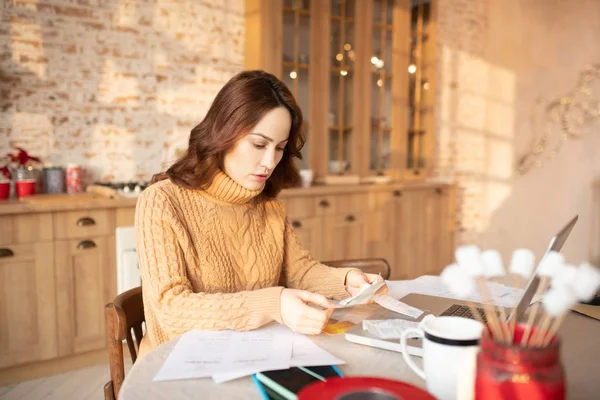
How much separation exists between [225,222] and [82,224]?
1669 millimetres

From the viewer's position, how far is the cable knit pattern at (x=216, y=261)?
50.7 inches

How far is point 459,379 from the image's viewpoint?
2.53ft

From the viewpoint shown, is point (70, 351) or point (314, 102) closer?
point (70, 351)

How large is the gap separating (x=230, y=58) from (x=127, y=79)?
0.85m

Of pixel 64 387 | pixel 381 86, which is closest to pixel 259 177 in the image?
pixel 64 387

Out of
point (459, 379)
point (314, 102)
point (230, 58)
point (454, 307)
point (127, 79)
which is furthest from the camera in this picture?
point (314, 102)

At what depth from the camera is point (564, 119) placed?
5.71 m

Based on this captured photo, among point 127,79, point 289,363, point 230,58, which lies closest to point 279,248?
point 289,363

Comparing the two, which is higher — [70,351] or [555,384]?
[555,384]

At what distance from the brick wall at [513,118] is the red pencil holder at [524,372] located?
5.08m

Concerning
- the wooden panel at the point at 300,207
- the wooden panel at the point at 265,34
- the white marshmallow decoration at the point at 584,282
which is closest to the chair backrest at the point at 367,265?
the white marshmallow decoration at the point at 584,282

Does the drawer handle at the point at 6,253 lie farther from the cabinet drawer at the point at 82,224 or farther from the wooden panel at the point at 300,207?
the wooden panel at the point at 300,207

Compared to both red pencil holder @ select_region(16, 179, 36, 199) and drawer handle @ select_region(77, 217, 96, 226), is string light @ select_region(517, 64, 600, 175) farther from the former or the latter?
red pencil holder @ select_region(16, 179, 36, 199)

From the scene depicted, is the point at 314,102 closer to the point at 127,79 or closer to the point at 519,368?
the point at 127,79
